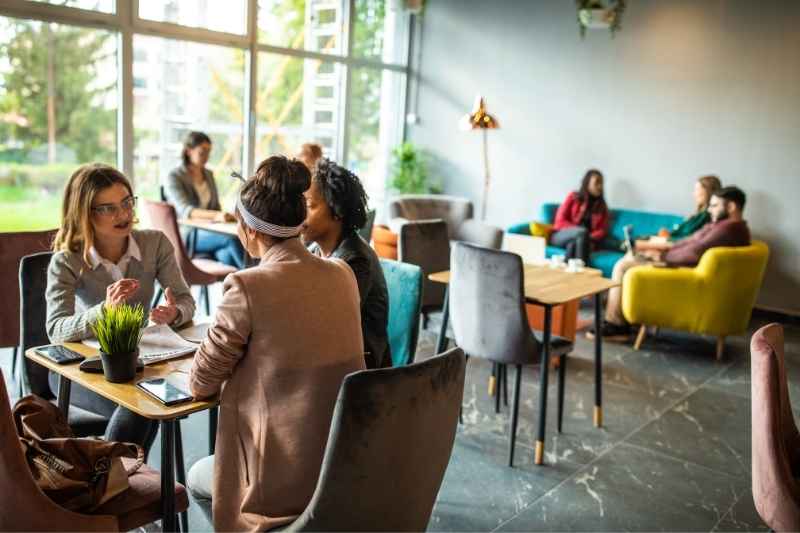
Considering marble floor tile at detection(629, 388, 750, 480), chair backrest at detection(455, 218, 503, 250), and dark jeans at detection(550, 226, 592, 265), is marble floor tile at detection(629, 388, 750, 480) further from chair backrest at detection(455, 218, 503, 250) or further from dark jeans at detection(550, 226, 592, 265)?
dark jeans at detection(550, 226, 592, 265)

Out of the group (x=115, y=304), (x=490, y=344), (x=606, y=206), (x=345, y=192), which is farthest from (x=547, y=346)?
(x=606, y=206)

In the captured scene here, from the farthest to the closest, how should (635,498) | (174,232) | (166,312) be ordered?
(174,232)
(635,498)
(166,312)

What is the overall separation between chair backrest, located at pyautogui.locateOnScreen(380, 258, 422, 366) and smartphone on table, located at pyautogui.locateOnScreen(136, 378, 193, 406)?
1110mm

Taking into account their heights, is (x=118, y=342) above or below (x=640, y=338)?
above

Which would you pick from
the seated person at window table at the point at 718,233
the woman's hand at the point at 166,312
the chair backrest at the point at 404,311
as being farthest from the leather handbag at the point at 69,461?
the seated person at window table at the point at 718,233

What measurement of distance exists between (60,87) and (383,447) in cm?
545

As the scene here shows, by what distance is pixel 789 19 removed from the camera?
6.48 metres

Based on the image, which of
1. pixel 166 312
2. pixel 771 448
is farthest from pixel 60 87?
pixel 771 448

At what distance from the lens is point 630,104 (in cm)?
743

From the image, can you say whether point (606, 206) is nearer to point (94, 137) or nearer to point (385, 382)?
point (94, 137)

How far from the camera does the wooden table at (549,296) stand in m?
3.45

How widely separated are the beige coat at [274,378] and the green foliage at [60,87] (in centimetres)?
468

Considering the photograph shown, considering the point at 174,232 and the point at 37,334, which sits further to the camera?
the point at 174,232

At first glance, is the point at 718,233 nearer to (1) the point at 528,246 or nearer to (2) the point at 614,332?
(2) the point at 614,332
